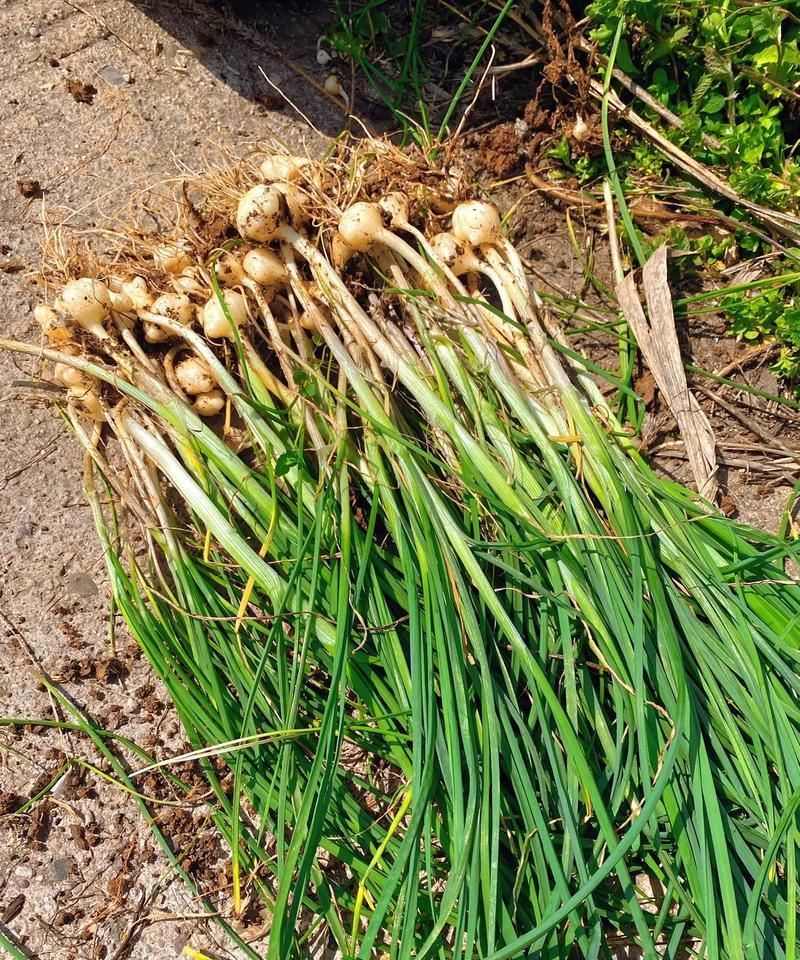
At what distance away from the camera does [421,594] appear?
1420 millimetres

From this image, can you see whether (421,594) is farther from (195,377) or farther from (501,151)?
(501,151)

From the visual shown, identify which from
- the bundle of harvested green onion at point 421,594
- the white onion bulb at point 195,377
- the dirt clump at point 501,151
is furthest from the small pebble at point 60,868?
the dirt clump at point 501,151

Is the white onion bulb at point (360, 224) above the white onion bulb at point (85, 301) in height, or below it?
below

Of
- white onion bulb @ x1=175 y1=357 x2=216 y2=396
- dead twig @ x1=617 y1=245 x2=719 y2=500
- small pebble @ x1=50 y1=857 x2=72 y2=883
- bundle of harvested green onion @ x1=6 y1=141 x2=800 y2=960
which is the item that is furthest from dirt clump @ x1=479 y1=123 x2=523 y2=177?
small pebble @ x1=50 y1=857 x2=72 y2=883

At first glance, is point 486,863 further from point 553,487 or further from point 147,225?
point 147,225

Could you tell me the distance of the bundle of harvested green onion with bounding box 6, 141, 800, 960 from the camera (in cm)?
119

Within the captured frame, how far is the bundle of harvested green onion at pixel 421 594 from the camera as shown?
1192mm

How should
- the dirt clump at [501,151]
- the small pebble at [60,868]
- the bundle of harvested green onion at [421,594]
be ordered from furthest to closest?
the dirt clump at [501,151], the small pebble at [60,868], the bundle of harvested green onion at [421,594]

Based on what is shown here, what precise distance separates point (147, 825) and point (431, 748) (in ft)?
2.23

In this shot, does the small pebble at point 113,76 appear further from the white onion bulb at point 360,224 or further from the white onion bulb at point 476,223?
the white onion bulb at point 476,223

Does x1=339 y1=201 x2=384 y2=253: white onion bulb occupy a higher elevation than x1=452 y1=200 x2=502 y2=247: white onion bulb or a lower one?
higher

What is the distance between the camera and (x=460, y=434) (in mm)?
1440

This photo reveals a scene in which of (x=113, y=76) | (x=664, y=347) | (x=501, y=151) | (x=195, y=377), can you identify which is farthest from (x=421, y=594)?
(x=113, y=76)

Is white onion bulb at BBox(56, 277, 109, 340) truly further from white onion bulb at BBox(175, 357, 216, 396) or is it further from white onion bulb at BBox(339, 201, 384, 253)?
white onion bulb at BBox(339, 201, 384, 253)
